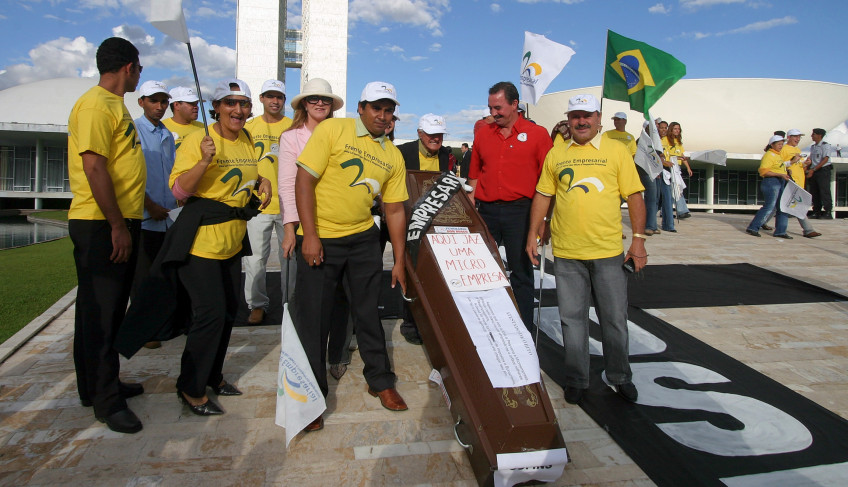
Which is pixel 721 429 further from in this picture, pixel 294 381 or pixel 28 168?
pixel 28 168

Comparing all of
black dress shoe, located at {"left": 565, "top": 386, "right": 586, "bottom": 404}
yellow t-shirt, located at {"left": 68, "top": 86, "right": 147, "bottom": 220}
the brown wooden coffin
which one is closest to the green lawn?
yellow t-shirt, located at {"left": 68, "top": 86, "right": 147, "bottom": 220}

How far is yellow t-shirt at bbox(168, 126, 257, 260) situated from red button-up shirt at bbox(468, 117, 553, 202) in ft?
6.05

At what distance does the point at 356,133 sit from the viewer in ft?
10.4

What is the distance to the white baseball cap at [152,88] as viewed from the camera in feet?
13.7

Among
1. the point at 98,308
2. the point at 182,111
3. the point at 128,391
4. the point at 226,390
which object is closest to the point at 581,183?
the point at 226,390

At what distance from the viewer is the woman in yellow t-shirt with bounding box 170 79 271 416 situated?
10.3ft

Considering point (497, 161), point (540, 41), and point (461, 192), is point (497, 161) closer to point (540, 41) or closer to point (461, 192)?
point (461, 192)

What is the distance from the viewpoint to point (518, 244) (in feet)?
13.6

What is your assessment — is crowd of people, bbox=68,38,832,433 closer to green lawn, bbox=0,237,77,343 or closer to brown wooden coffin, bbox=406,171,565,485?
brown wooden coffin, bbox=406,171,565,485

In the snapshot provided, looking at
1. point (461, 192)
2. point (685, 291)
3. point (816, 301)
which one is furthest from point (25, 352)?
point (816, 301)

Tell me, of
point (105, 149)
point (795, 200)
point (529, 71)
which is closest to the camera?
point (105, 149)

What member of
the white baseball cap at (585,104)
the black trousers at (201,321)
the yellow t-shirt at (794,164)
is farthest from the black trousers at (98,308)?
the yellow t-shirt at (794,164)

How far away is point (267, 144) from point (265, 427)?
2.68 meters

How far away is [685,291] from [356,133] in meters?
4.81
